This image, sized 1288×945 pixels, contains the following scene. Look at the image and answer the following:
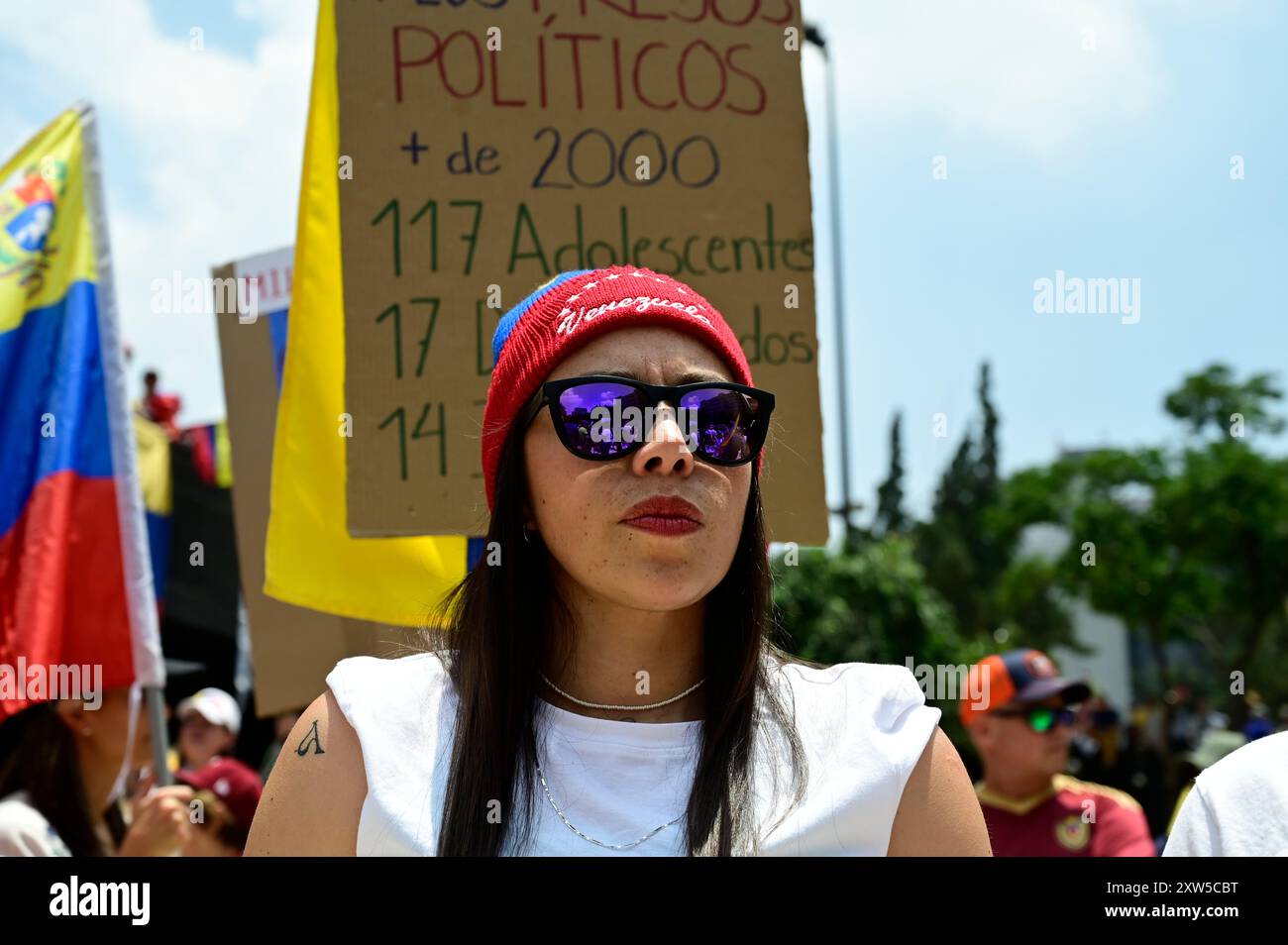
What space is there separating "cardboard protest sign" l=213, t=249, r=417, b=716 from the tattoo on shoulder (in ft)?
6.28

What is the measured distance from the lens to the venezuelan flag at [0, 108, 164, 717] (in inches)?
161

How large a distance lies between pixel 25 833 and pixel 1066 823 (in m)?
2.99

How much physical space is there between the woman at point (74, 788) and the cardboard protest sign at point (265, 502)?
1.38 ft

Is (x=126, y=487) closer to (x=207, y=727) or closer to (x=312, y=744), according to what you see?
(x=207, y=727)

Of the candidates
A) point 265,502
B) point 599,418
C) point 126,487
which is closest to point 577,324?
point 599,418

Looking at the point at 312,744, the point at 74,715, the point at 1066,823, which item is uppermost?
the point at 312,744

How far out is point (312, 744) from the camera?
173cm

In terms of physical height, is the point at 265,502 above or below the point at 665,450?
below

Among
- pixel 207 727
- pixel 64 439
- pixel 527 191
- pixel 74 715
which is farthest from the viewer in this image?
pixel 207 727

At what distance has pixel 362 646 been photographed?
381 centimetres

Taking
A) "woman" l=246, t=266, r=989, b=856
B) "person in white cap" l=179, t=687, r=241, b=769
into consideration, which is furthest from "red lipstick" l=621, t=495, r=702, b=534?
"person in white cap" l=179, t=687, r=241, b=769

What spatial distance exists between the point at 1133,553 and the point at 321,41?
22.9 metres
